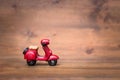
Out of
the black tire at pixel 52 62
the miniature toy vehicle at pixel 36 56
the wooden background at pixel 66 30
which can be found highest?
the wooden background at pixel 66 30

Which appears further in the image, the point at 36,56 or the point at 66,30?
the point at 66,30

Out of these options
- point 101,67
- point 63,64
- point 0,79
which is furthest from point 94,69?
point 0,79

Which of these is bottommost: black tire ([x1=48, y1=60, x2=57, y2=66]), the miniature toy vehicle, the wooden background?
black tire ([x1=48, y1=60, x2=57, y2=66])

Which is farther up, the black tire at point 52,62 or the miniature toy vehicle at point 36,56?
the miniature toy vehicle at point 36,56

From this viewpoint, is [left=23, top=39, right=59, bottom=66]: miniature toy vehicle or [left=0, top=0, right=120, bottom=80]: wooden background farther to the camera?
[left=0, top=0, right=120, bottom=80]: wooden background

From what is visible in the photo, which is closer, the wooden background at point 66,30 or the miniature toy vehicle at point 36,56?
the miniature toy vehicle at point 36,56

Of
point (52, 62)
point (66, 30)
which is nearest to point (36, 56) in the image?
point (52, 62)

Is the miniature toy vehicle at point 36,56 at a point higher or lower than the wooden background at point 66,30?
lower

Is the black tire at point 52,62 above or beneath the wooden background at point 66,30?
beneath

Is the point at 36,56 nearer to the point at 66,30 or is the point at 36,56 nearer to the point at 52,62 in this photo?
the point at 52,62

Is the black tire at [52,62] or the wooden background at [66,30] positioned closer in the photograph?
the black tire at [52,62]
